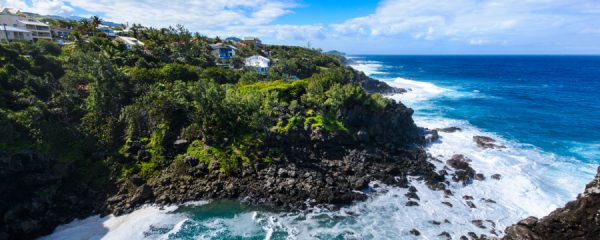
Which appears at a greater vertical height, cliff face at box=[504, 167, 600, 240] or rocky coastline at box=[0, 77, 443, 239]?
cliff face at box=[504, 167, 600, 240]

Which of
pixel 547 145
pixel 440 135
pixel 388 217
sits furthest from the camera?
pixel 440 135

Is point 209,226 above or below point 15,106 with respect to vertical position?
below

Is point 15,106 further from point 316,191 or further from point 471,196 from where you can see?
point 471,196

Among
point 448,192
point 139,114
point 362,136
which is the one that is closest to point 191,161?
point 139,114

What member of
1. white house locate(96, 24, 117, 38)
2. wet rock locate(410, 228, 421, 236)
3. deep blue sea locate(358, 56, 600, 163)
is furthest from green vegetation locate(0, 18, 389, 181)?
white house locate(96, 24, 117, 38)

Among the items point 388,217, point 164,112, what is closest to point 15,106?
point 164,112

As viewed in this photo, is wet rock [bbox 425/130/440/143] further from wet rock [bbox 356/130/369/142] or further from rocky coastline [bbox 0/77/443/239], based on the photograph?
wet rock [bbox 356/130/369/142]

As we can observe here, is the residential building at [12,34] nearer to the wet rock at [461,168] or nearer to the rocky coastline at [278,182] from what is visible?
the rocky coastline at [278,182]
